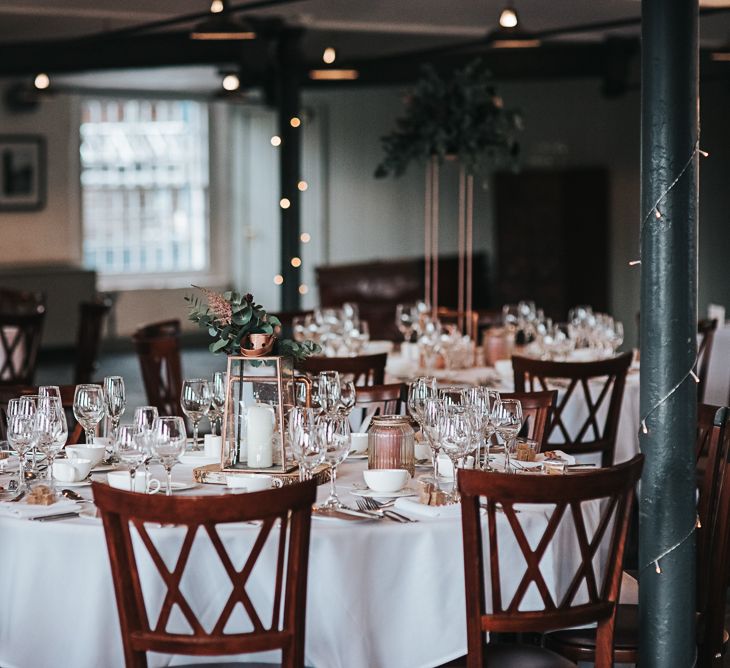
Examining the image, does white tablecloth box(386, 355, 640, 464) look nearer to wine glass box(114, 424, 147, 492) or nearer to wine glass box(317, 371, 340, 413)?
wine glass box(317, 371, 340, 413)

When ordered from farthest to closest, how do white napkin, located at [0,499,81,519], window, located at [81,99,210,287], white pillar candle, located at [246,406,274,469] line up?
1. window, located at [81,99,210,287]
2. white pillar candle, located at [246,406,274,469]
3. white napkin, located at [0,499,81,519]

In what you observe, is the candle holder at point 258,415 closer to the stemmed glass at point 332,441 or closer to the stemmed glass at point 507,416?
the stemmed glass at point 332,441

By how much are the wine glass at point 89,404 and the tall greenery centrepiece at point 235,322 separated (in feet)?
1.31

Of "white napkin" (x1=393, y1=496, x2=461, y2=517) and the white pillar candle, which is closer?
"white napkin" (x1=393, y1=496, x2=461, y2=517)

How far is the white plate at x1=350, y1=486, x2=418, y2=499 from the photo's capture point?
132 inches

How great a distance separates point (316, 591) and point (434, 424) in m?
0.62

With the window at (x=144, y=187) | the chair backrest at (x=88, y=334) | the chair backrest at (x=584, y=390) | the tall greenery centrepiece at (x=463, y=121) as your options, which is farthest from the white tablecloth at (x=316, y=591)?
the window at (x=144, y=187)

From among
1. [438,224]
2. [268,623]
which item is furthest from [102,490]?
[438,224]

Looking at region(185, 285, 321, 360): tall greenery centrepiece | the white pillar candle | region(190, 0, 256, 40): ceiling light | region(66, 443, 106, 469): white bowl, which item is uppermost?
region(190, 0, 256, 40): ceiling light

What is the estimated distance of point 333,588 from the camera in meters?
3.00

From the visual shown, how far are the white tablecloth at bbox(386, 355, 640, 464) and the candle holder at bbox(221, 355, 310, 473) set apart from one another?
85.5 inches

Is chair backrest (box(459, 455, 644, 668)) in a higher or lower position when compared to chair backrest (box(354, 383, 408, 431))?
lower

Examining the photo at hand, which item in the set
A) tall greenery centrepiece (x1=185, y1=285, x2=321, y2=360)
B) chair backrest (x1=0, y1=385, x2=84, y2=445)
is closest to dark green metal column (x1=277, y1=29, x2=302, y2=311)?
chair backrest (x1=0, y1=385, x2=84, y2=445)

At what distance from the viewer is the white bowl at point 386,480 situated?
3385 mm
